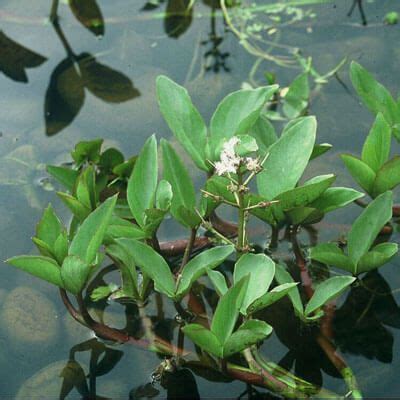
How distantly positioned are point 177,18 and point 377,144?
1.15m

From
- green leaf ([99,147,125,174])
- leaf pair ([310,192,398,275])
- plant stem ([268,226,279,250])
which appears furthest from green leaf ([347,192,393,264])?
green leaf ([99,147,125,174])

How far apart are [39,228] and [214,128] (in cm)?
44

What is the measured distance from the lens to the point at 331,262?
161 centimetres

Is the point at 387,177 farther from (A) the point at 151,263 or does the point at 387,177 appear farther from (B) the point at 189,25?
(B) the point at 189,25

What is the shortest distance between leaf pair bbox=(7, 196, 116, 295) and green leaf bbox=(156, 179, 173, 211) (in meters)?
0.16

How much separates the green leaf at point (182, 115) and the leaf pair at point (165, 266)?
0.88 ft

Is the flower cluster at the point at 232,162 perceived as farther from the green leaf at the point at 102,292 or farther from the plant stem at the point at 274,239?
the green leaf at the point at 102,292

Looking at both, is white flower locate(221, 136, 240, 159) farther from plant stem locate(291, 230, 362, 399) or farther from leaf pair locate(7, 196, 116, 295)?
plant stem locate(291, 230, 362, 399)

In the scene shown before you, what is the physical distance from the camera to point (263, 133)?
1.75 m

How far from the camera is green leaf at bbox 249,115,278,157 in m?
1.74

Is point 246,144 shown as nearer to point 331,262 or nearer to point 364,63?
point 331,262

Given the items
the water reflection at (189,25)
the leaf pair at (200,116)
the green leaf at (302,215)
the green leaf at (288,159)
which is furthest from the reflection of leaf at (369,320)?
the water reflection at (189,25)

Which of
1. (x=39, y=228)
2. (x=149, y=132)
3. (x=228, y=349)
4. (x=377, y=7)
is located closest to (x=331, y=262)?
(x=228, y=349)

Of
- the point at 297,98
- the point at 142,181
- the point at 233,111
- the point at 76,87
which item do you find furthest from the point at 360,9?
the point at 142,181
